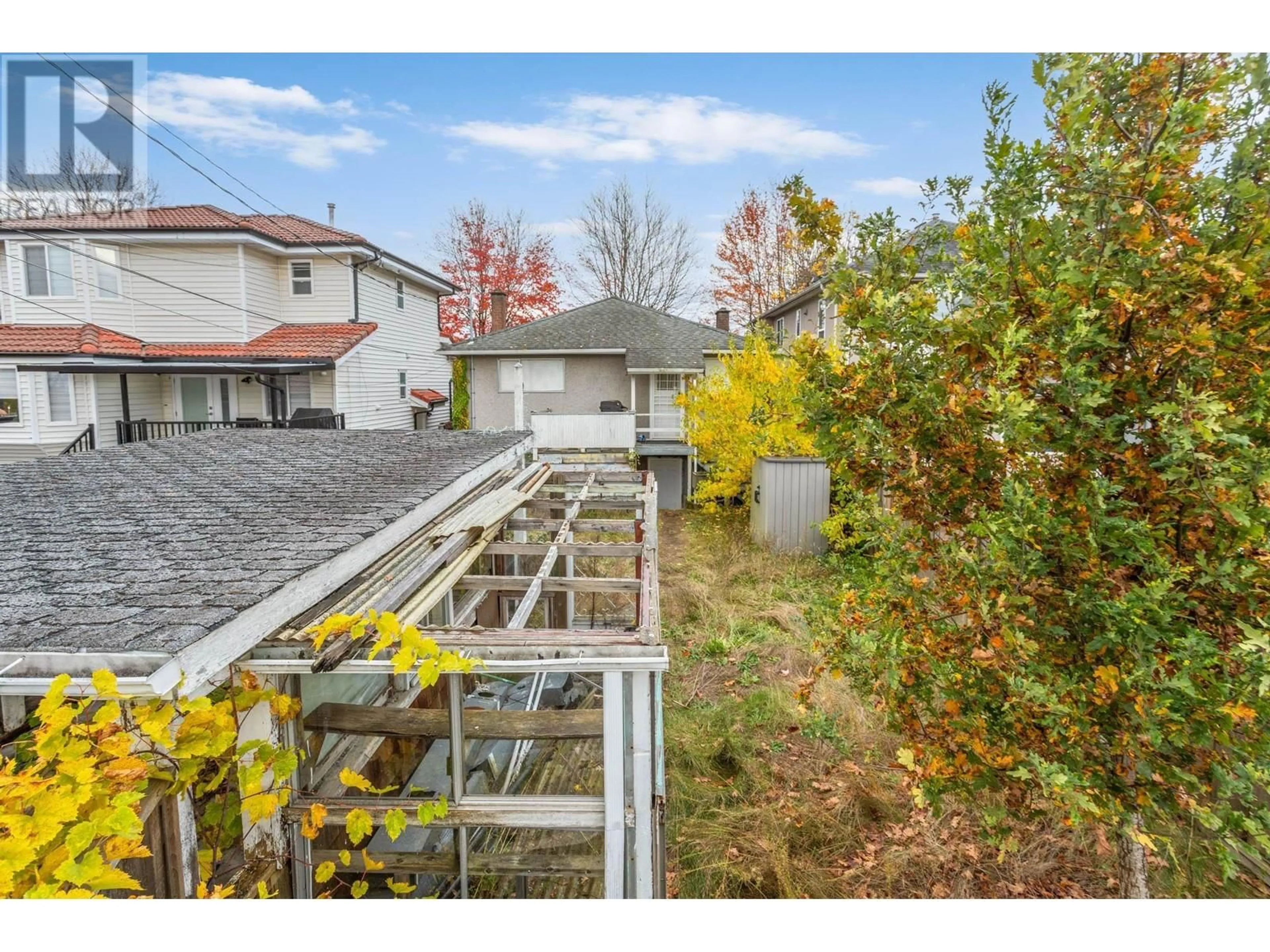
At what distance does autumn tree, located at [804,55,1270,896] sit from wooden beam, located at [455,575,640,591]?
1947mm

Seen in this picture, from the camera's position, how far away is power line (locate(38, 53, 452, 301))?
4.54m

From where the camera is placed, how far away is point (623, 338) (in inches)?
892

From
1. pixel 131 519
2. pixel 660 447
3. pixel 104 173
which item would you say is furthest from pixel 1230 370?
pixel 104 173

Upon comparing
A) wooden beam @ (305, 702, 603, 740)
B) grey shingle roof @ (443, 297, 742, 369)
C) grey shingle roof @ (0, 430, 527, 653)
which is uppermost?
grey shingle roof @ (443, 297, 742, 369)

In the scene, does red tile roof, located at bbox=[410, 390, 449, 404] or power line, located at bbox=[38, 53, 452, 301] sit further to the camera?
red tile roof, located at bbox=[410, 390, 449, 404]

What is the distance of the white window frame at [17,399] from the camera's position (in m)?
16.6

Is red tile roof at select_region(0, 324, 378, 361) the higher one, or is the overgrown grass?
red tile roof at select_region(0, 324, 378, 361)

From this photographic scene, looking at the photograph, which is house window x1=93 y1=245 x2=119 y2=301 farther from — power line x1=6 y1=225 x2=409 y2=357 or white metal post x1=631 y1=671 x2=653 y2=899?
white metal post x1=631 y1=671 x2=653 y2=899

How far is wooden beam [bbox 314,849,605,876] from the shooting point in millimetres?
3959

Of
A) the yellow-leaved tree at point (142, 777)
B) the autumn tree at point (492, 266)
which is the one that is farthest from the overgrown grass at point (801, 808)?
the autumn tree at point (492, 266)

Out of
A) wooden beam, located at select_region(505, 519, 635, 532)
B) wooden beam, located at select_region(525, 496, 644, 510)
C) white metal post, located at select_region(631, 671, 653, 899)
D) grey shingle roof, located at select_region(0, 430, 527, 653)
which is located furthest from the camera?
wooden beam, located at select_region(525, 496, 644, 510)

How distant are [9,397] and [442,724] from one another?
20044 millimetres

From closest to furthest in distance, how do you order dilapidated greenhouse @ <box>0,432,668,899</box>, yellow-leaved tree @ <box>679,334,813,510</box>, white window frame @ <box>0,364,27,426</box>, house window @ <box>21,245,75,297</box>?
dilapidated greenhouse @ <box>0,432,668,899</box> → yellow-leaved tree @ <box>679,334,813,510</box> → white window frame @ <box>0,364,27,426</box> → house window @ <box>21,245,75,297</box>

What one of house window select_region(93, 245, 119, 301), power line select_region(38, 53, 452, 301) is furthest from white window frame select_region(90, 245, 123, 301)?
power line select_region(38, 53, 452, 301)
